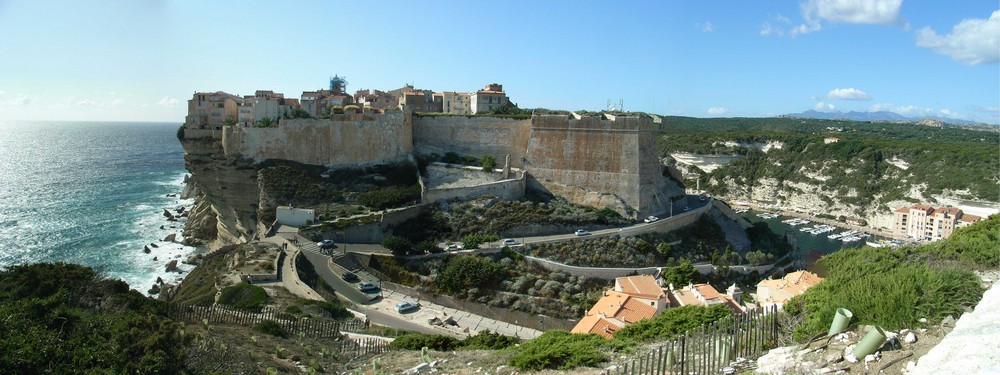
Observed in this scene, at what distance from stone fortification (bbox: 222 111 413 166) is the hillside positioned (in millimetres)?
43594

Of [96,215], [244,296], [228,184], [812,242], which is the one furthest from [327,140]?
[812,242]

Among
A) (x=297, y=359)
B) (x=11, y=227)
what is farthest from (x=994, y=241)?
(x=11, y=227)

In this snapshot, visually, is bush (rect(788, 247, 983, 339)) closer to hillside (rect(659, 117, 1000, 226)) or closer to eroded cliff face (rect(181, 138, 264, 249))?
eroded cliff face (rect(181, 138, 264, 249))

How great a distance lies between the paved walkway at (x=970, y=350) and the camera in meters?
4.66

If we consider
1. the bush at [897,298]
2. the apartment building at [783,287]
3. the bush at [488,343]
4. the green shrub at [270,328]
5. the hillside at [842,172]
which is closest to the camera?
the bush at [897,298]

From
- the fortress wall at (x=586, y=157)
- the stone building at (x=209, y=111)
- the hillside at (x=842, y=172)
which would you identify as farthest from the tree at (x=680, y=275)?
the hillside at (x=842, y=172)

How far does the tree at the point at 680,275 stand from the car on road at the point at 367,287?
11.5 metres

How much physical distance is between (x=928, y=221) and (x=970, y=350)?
161 feet

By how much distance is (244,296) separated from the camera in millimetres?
17531

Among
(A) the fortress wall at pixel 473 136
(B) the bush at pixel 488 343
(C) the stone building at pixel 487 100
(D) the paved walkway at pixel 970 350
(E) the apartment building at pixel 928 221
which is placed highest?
(C) the stone building at pixel 487 100

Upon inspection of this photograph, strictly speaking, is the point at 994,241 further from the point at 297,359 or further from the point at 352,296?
the point at 352,296

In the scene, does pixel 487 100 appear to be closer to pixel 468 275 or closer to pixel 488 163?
pixel 488 163

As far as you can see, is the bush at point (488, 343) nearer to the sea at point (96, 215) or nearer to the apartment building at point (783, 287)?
the apartment building at point (783, 287)

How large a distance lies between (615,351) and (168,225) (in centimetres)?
4024
